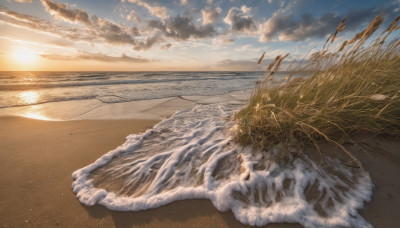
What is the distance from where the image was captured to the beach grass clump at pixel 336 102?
6.77ft

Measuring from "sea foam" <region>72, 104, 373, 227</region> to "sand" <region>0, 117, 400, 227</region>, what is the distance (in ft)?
0.25

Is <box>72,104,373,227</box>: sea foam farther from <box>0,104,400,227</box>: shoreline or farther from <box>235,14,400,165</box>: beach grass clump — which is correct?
<box>235,14,400,165</box>: beach grass clump

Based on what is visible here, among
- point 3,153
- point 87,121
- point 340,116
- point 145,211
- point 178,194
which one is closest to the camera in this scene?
point 145,211

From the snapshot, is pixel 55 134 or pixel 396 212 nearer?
pixel 396 212

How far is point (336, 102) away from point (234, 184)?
5.82 ft

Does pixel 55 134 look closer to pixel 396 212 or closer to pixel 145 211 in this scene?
pixel 145 211

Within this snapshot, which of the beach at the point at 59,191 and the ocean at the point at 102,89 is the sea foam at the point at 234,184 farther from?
the ocean at the point at 102,89

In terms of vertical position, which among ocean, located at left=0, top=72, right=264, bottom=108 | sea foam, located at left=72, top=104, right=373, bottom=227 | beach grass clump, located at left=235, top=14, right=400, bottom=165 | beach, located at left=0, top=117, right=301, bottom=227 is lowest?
ocean, located at left=0, top=72, right=264, bottom=108

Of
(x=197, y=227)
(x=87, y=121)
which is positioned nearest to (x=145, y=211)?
(x=197, y=227)

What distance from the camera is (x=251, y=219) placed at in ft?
4.46

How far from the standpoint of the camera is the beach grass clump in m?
2.06

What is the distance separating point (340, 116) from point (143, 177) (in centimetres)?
253

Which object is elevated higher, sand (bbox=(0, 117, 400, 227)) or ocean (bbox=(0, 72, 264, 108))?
sand (bbox=(0, 117, 400, 227))

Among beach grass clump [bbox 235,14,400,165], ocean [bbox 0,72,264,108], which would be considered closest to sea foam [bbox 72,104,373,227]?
beach grass clump [bbox 235,14,400,165]
